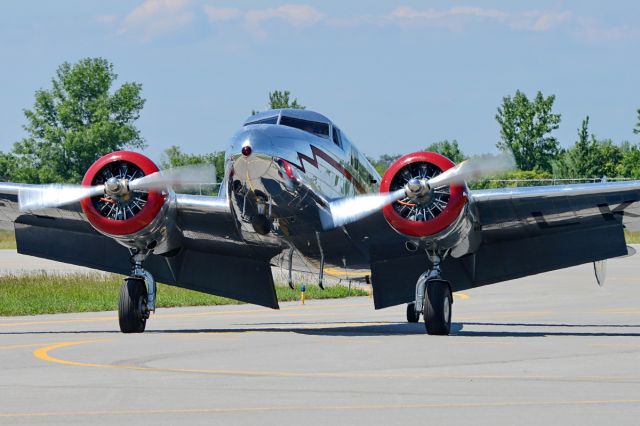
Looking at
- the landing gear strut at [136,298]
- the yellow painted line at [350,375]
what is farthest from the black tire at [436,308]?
the yellow painted line at [350,375]

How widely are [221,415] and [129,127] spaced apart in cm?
9970

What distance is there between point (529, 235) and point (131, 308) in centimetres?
811

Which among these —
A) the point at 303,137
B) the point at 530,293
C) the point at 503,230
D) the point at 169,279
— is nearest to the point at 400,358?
the point at 303,137

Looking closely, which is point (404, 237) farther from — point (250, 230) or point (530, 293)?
point (530, 293)

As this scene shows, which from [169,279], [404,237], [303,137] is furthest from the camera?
[169,279]

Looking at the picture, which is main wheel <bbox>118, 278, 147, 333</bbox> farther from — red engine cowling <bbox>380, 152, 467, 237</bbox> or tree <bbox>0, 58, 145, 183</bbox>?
tree <bbox>0, 58, 145, 183</bbox>

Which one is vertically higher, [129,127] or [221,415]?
[129,127]

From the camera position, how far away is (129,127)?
358ft

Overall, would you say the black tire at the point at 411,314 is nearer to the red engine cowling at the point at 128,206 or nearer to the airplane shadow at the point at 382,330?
the airplane shadow at the point at 382,330

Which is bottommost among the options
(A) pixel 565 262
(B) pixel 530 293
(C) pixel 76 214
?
(B) pixel 530 293

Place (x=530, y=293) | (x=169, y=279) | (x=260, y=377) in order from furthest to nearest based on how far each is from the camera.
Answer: (x=530, y=293), (x=169, y=279), (x=260, y=377)

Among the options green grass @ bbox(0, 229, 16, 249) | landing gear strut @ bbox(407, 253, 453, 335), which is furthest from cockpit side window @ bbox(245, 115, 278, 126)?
green grass @ bbox(0, 229, 16, 249)

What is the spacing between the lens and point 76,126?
362ft

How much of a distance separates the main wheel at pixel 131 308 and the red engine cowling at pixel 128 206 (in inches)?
38.0
